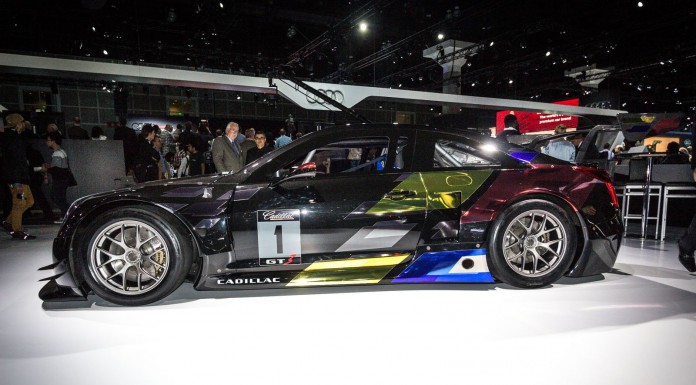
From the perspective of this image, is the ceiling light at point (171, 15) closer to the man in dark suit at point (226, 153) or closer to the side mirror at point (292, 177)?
the man in dark suit at point (226, 153)

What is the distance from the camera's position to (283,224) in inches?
93.6

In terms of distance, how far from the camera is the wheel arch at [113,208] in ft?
7.66

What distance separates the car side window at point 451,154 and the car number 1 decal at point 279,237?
115 cm

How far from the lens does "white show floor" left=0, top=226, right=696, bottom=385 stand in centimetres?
161

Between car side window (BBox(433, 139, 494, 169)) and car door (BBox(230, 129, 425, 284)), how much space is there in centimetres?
36

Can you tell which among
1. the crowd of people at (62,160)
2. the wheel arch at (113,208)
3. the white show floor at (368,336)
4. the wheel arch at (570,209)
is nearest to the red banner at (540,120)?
the crowd of people at (62,160)

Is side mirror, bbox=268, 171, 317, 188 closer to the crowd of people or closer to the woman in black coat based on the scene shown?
the crowd of people

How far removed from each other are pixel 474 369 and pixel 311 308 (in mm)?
1075

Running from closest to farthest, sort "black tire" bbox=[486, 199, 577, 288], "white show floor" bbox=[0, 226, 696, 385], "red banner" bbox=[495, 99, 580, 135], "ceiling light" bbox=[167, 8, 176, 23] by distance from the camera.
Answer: "white show floor" bbox=[0, 226, 696, 385]
"black tire" bbox=[486, 199, 577, 288]
"ceiling light" bbox=[167, 8, 176, 23]
"red banner" bbox=[495, 99, 580, 135]

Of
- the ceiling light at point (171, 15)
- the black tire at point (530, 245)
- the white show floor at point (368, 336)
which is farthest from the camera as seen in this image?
the ceiling light at point (171, 15)

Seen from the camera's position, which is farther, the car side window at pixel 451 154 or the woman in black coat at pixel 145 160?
the woman in black coat at pixel 145 160

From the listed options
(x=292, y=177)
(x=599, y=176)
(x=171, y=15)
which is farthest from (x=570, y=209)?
(x=171, y=15)

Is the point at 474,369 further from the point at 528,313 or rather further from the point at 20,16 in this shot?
the point at 20,16

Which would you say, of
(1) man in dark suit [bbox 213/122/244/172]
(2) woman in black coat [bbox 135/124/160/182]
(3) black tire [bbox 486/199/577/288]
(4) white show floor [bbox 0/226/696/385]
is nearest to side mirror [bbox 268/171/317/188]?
(4) white show floor [bbox 0/226/696/385]
